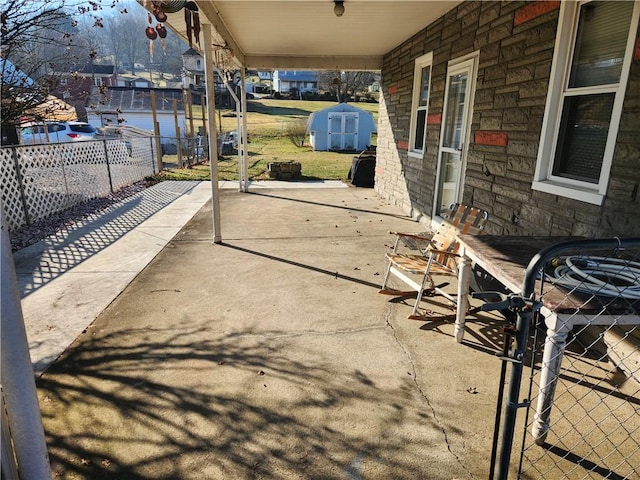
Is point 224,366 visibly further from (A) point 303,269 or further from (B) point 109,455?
(A) point 303,269

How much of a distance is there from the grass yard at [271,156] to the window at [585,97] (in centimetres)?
910

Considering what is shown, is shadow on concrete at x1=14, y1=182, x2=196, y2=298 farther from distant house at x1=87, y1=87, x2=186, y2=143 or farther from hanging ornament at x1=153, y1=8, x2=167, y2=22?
distant house at x1=87, y1=87, x2=186, y2=143

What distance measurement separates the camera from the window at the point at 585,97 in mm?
2953

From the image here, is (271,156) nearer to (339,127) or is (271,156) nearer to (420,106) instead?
(339,127)

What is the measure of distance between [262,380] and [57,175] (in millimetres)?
6790

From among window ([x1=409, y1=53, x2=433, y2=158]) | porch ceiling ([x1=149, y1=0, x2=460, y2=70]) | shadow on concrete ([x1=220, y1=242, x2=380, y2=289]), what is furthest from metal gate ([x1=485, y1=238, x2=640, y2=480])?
window ([x1=409, y1=53, x2=433, y2=158])

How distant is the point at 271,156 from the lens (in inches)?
736

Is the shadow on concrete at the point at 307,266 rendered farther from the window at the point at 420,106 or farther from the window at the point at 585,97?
the window at the point at 420,106

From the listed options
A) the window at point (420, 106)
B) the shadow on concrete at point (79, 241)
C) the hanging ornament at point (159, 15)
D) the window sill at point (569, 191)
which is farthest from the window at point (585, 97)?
the shadow on concrete at point (79, 241)

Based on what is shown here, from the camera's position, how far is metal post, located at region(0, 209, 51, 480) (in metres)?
1.22

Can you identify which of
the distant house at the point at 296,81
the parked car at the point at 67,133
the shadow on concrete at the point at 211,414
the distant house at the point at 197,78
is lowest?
the shadow on concrete at the point at 211,414

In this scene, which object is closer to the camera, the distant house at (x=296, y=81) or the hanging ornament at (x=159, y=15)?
the hanging ornament at (x=159, y=15)

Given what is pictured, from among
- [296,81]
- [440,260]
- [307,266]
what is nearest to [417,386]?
[440,260]

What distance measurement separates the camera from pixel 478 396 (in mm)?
2527
